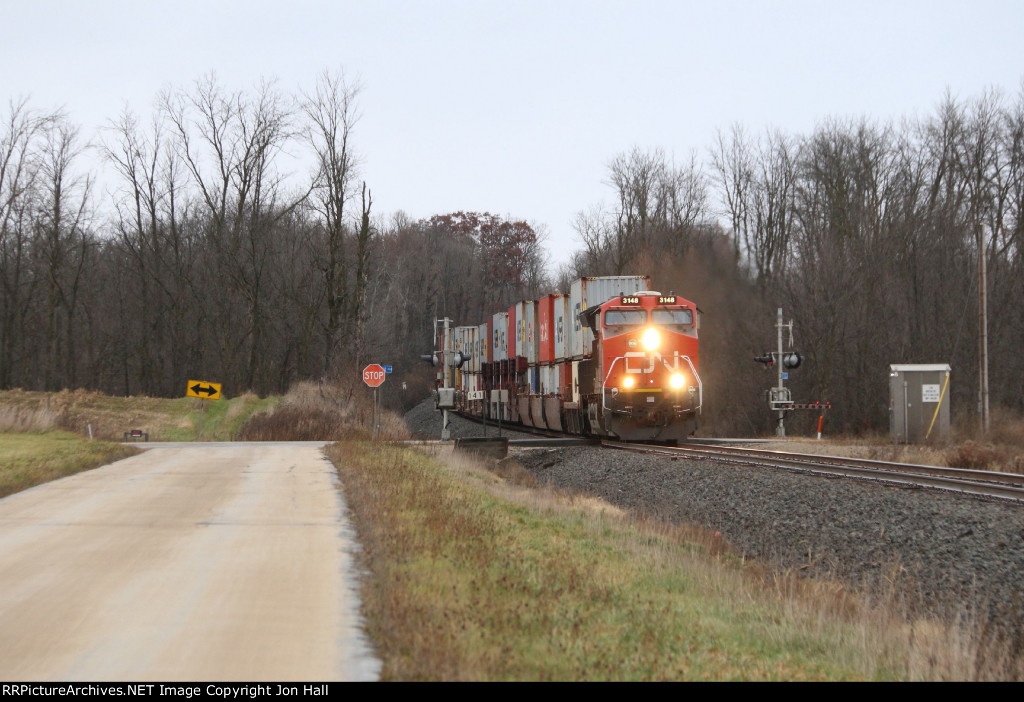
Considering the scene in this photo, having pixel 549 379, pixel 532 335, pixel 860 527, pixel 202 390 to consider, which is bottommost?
pixel 860 527

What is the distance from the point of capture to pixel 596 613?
6379mm

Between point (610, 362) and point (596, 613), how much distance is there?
17018 mm

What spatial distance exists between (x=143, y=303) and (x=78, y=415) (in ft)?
74.5

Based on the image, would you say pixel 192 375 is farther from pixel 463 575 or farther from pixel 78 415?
pixel 463 575

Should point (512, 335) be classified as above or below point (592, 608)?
above

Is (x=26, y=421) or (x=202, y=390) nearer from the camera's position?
(x=26, y=421)

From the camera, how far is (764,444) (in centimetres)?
2725

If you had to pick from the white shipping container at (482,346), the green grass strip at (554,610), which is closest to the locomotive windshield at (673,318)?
the green grass strip at (554,610)

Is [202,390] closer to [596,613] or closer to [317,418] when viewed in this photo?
[317,418]

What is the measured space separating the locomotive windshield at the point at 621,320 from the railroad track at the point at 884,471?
3.16m

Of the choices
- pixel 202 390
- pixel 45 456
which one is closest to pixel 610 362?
pixel 45 456

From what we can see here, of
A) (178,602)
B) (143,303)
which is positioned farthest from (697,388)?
(143,303)

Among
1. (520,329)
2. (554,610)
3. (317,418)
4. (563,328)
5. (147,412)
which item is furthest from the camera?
(147,412)

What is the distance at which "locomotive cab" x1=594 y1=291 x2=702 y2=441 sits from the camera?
2309 centimetres
